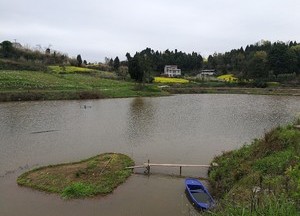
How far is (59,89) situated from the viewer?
58094mm

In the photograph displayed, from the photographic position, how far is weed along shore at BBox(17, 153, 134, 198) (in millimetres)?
14569

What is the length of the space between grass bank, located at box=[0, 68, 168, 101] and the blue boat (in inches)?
1676

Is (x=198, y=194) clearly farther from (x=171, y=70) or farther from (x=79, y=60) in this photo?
(x=171, y=70)

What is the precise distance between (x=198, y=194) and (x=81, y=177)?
5833 mm

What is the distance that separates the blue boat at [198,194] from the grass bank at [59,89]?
42571mm

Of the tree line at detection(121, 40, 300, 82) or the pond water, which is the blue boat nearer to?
the pond water

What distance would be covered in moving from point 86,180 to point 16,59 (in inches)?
3056

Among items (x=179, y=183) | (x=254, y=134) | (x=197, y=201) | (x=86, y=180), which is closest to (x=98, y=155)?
(x=86, y=180)

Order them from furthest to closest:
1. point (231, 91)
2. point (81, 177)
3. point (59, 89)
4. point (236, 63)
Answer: point (236, 63) < point (231, 91) < point (59, 89) < point (81, 177)

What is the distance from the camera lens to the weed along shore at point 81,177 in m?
14.6

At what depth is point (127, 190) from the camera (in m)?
15.0

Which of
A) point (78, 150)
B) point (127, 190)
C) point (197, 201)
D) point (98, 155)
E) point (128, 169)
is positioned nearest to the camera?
point (197, 201)

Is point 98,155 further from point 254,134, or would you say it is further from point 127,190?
point 254,134

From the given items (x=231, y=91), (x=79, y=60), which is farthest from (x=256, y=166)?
(x=79, y=60)
